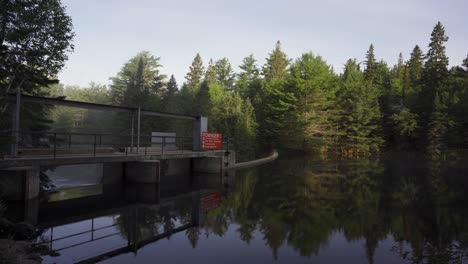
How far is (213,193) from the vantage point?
17578 mm

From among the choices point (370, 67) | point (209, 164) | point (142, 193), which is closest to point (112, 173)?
point (142, 193)

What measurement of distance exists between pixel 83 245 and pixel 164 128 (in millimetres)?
35028

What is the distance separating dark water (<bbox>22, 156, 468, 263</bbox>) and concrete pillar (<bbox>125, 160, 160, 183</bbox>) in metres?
0.63

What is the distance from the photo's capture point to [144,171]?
1939cm

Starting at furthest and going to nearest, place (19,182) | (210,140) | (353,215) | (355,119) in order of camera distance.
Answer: (355,119) < (210,140) < (19,182) < (353,215)

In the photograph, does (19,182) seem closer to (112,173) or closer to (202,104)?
(112,173)

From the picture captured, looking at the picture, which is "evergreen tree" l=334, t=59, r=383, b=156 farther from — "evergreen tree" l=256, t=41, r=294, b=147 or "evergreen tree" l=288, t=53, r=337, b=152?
"evergreen tree" l=256, t=41, r=294, b=147

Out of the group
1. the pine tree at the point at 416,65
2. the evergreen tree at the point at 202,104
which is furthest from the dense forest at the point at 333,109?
the pine tree at the point at 416,65

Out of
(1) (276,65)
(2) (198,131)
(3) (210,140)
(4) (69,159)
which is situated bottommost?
(4) (69,159)

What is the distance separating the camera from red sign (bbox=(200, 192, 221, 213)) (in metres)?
14.4

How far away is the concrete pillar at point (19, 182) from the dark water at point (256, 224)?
1055 mm

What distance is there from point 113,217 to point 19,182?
15.2ft

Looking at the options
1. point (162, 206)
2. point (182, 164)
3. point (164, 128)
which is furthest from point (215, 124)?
point (162, 206)

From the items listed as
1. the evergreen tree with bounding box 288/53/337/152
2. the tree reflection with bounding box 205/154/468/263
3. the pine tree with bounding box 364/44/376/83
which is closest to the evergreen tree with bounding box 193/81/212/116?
the evergreen tree with bounding box 288/53/337/152
